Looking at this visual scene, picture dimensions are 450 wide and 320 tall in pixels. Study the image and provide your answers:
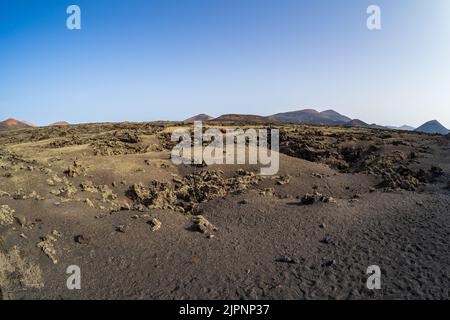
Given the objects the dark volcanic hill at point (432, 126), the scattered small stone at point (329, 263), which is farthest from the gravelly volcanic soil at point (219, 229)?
the dark volcanic hill at point (432, 126)

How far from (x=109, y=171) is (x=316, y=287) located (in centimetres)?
990

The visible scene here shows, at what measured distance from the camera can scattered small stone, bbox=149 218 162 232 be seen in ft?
30.8

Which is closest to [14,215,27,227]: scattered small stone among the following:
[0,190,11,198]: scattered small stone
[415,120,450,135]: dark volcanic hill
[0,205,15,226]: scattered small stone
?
[0,205,15,226]: scattered small stone

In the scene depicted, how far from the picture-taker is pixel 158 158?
16.4 m

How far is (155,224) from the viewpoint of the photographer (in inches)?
376

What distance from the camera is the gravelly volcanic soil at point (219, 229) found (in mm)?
7059

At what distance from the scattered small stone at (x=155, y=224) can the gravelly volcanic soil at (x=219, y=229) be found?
35 millimetres

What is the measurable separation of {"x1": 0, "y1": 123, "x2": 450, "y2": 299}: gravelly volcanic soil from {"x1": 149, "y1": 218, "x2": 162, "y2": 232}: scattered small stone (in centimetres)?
4

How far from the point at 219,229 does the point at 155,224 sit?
1740mm

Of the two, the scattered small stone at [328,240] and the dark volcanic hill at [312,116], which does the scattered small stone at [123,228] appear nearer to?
the scattered small stone at [328,240]
